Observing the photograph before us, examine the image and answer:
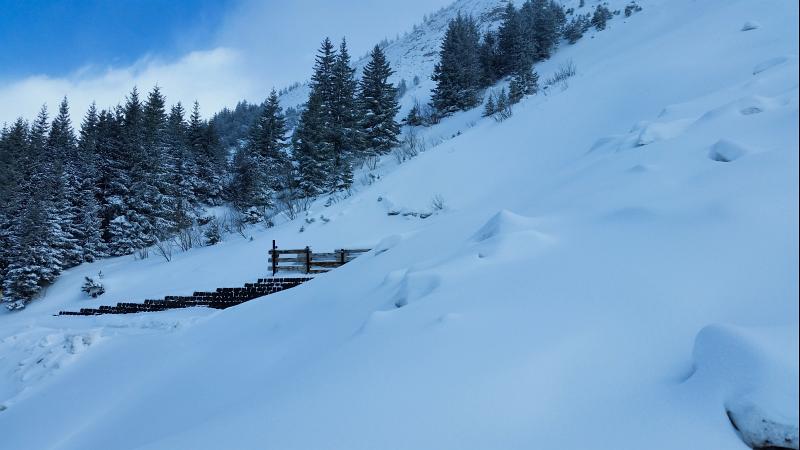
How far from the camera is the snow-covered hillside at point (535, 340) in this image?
188cm

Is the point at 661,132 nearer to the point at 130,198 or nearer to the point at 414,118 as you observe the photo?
the point at 414,118

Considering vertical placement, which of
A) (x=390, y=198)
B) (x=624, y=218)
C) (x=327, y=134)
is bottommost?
(x=390, y=198)

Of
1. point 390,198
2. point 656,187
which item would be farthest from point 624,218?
point 390,198

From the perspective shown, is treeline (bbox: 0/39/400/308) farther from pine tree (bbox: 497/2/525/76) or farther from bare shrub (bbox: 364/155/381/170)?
pine tree (bbox: 497/2/525/76)

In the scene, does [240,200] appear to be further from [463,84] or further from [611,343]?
[611,343]

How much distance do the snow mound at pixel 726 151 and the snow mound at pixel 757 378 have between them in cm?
301

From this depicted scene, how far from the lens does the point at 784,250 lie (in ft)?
7.73

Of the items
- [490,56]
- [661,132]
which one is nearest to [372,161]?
[490,56]

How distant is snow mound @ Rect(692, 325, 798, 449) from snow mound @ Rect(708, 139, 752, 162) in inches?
118

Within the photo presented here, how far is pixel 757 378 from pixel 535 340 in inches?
46.7

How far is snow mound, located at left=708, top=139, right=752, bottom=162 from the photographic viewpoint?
386cm

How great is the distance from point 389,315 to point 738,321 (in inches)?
97.3

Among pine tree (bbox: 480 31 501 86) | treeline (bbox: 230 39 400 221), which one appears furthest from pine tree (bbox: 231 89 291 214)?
pine tree (bbox: 480 31 501 86)

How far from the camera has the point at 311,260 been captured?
592 inches
